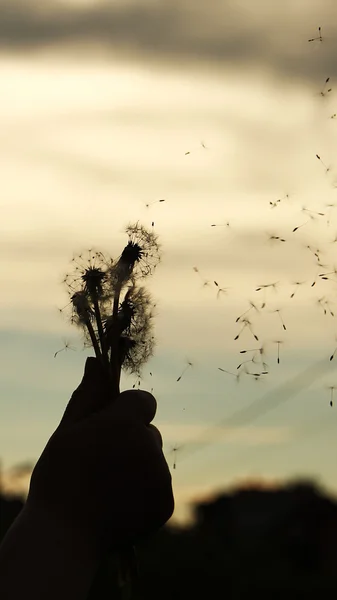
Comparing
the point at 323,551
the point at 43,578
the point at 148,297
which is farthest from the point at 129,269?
the point at 323,551

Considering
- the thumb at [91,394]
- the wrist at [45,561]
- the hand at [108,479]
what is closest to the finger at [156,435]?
the hand at [108,479]

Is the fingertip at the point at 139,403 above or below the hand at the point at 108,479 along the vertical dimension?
above

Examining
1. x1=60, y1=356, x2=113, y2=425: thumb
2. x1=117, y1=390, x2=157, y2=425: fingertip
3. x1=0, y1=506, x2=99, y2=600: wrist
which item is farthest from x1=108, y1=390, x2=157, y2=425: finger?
x1=0, y1=506, x2=99, y2=600: wrist

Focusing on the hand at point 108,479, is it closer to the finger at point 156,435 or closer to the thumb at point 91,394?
the finger at point 156,435

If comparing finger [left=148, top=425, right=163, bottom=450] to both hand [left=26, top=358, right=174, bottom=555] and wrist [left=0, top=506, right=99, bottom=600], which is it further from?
wrist [left=0, top=506, right=99, bottom=600]

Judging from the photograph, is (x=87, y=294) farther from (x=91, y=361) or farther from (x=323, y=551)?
(x=323, y=551)

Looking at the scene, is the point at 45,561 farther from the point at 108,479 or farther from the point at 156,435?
the point at 156,435
